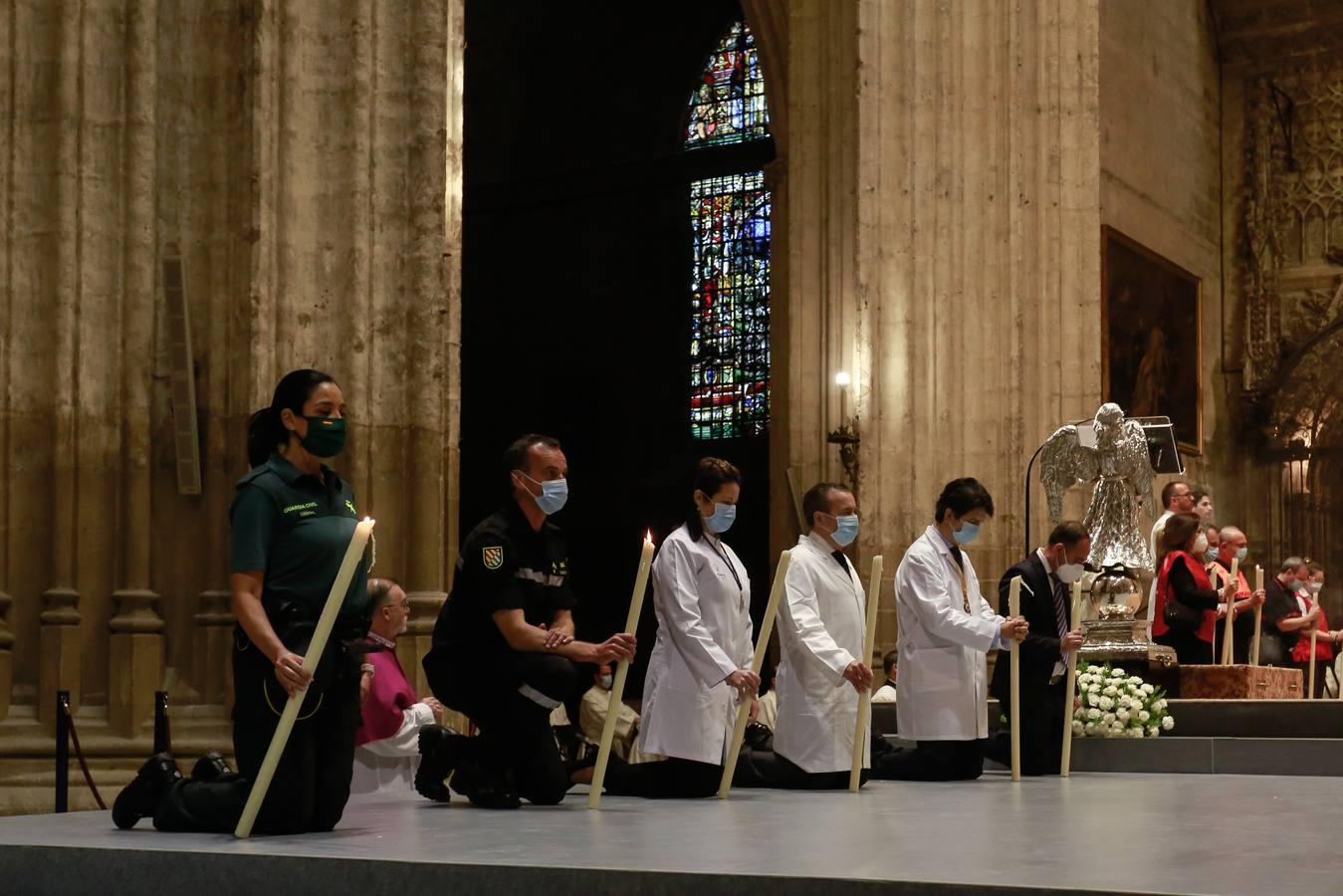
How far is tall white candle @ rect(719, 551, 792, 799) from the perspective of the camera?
7.70m

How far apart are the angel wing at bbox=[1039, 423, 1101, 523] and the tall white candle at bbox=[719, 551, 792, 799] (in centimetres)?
492

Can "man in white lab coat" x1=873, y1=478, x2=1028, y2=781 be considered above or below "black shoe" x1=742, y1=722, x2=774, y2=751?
above

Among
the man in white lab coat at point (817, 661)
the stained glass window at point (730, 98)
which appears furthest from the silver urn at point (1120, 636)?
the stained glass window at point (730, 98)

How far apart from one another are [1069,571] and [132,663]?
483 centimetres

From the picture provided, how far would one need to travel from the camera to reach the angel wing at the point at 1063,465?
12.5m

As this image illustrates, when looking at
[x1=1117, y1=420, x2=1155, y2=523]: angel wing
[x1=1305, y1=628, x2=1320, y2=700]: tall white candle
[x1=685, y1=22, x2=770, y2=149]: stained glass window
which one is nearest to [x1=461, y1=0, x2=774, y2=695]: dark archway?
[x1=685, y1=22, x2=770, y2=149]: stained glass window

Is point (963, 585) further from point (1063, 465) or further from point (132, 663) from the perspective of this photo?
point (132, 663)

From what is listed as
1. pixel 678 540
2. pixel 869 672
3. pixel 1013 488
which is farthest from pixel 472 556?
pixel 1013 488

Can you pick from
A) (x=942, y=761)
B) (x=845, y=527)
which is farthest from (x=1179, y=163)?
(x=845, y=527)

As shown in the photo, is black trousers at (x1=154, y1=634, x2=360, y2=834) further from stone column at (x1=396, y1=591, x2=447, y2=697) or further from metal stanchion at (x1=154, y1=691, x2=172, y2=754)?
stone column at (x1=396, y1=591, x2=447, y2=697)

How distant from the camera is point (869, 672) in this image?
8.33 meters

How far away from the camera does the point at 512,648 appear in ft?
23.0

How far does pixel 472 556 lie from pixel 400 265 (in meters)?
3.62

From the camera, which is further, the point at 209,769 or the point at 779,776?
the point at 779,776
